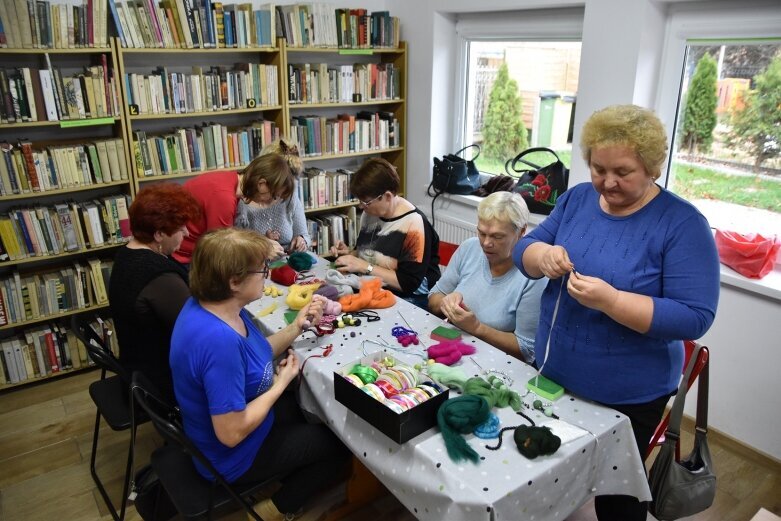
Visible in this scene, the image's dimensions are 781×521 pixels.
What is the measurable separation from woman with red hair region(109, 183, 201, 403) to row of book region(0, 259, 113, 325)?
137 cm

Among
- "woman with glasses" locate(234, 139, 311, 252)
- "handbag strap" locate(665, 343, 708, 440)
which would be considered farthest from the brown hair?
"handbag strap" locate(665, 343, 708, 440)

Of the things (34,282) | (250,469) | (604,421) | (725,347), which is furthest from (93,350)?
(725,347)

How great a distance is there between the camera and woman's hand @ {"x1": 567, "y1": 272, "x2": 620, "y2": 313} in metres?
1.47

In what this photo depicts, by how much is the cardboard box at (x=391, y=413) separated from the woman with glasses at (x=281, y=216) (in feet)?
5.01

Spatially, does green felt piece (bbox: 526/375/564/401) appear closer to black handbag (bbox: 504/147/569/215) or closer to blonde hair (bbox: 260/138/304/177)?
blonde hair (bbox: 260/138/304/177)

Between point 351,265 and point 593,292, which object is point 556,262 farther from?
point 351,265

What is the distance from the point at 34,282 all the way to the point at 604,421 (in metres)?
3.12

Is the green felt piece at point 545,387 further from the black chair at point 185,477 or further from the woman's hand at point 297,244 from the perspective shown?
the woman's hand at point 297,244

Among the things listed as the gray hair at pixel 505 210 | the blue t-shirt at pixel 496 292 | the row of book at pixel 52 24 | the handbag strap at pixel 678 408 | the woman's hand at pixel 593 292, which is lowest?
→ the handbag strap at pixel 678 408

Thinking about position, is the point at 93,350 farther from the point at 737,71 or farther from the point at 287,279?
the point at 737,71

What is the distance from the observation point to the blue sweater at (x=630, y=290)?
4.83ft

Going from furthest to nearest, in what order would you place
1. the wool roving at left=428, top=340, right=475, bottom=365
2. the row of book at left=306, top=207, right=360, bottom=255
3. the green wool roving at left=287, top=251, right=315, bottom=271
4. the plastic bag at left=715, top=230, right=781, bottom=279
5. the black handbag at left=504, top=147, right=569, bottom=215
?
1. the row of book at left=306, top=207, right=360, bottom=255
2. the black handbag at left=504, top=147, right=569, bottom=215
3. the green wool roving at left=287, top=251, right=315, bottom=271
4. the plastic bag at left=715, top=230, right=781, bottom=279
5. the wool roving at left=428, top=340, right=475, bottom=365

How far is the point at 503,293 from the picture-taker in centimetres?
219

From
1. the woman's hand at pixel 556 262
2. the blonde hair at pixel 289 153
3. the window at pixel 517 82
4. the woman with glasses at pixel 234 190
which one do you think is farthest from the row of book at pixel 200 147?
the woman's hand at pixel 556 262
